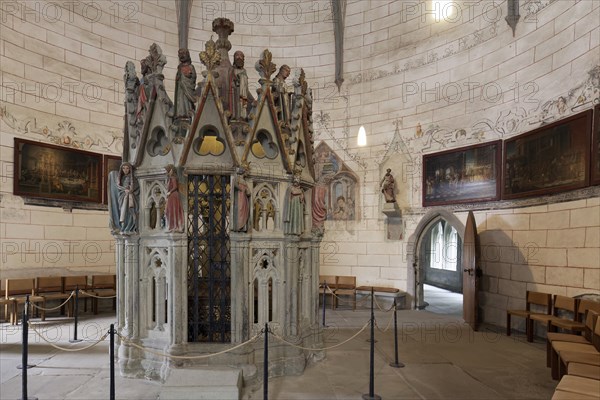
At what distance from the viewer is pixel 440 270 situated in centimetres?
1756

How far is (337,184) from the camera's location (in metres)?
12.2

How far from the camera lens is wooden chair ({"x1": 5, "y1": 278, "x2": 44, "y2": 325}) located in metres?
8.64

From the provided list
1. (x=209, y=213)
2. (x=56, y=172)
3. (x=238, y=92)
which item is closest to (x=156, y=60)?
(x=238, y=92)

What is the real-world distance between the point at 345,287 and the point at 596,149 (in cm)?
668

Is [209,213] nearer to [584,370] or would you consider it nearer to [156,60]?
[156,60]

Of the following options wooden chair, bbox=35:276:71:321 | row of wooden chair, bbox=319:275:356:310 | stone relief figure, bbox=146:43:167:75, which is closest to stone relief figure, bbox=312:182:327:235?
stone relief figure, bbox=146:43:167:75

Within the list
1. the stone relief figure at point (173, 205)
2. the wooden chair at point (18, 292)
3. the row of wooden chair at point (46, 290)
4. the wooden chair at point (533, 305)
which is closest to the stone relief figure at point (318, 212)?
the stone relief figure at point (173, 205)

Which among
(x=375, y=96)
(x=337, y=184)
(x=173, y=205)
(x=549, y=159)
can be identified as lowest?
(x=173, y=205)

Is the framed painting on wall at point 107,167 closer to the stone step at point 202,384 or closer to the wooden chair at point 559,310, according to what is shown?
the stone step at point 202,384

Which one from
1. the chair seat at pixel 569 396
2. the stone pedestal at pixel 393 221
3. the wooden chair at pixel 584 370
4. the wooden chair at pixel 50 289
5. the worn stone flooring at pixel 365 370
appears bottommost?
the worn stone flooring at pixel 365 370

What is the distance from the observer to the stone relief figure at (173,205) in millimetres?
5598

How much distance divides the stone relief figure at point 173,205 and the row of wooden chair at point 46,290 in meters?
4.15

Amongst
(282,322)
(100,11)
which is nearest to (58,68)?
(100,11)

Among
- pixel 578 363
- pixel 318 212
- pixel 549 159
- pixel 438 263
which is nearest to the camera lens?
pixel 578 363
